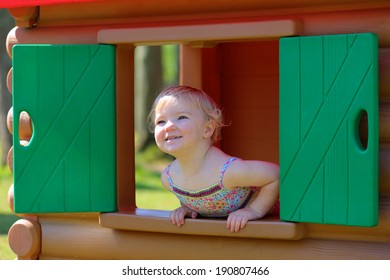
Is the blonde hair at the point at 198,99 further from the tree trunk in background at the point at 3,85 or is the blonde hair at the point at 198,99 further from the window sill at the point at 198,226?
the tree trunk in background at the point at 3,85

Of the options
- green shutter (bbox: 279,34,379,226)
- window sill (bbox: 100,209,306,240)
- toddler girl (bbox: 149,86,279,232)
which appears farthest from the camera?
toddler girl (bbox: 149,86,279,232)

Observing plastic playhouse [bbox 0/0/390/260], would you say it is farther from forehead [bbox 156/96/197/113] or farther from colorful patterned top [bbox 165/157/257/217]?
forehead [bbox 156/96/197/113]

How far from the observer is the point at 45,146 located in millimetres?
5727

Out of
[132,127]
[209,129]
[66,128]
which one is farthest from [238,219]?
[66,128]

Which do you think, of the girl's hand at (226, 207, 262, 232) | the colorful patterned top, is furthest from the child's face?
the girl's hand at (226, 207, 262, 232)

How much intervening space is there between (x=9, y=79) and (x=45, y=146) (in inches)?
29.5

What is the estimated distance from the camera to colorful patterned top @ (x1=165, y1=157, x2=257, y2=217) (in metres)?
5.39

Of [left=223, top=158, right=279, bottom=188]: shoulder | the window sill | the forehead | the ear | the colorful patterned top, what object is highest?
the forehead

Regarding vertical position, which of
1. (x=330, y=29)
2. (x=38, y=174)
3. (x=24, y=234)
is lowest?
(x=24, y=234)

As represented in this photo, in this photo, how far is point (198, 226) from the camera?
209 inches

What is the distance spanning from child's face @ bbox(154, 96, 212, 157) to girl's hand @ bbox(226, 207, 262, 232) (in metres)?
0.49

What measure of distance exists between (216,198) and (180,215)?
0.79ft

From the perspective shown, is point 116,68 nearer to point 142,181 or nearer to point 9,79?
point 9,79

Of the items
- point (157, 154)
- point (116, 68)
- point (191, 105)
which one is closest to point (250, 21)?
point (191, 105)
